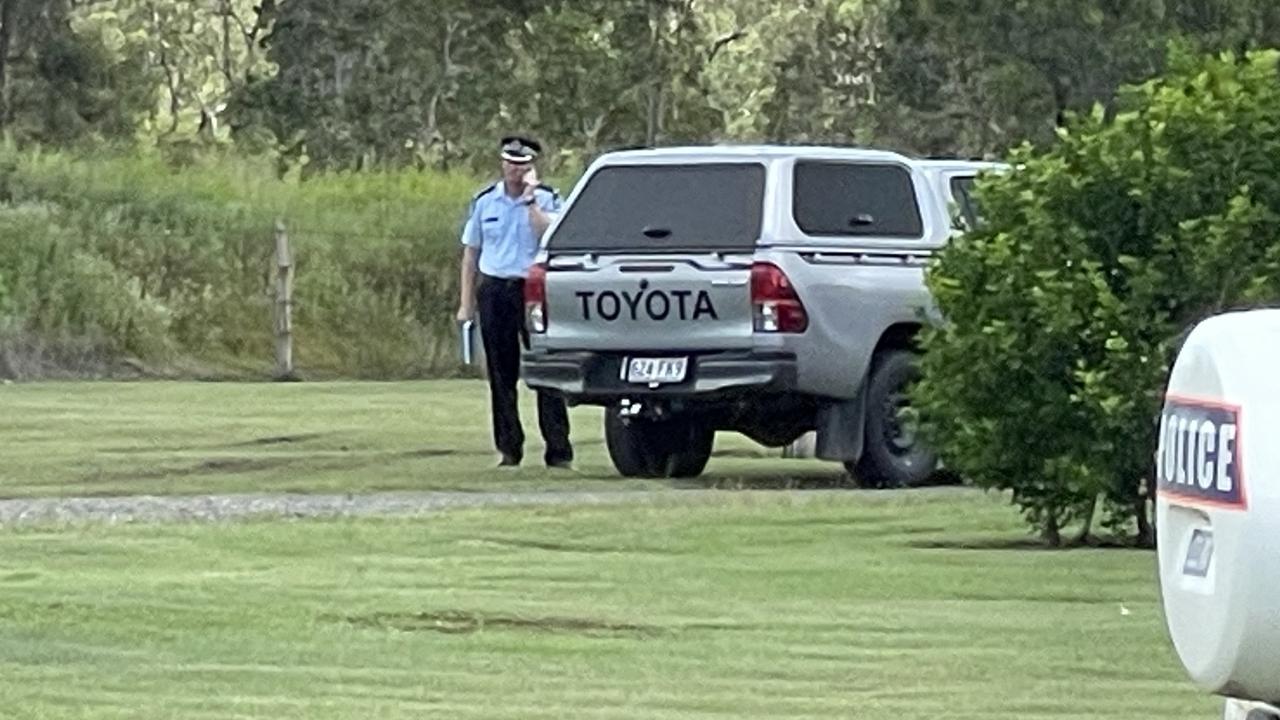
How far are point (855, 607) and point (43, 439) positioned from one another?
11187mm

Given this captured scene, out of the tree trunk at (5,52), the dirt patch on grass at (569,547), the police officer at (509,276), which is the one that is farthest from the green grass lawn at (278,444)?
the tree trunk at (5,52)

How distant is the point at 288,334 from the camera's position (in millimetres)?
32969

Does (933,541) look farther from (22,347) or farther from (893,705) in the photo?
(22,347)

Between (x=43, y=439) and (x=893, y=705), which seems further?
(x=43, y=439)

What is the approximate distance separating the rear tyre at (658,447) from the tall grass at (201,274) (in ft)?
38.1

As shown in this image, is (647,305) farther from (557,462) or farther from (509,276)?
(557,462)

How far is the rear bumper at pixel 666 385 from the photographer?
19234 millimetres

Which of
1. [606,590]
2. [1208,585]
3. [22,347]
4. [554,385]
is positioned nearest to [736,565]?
[606,590]

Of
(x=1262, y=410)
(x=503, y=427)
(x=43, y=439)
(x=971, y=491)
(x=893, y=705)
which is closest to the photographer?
(x=1262, y=410)

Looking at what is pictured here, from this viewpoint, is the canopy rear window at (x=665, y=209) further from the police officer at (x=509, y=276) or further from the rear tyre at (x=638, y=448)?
the rear tyre at (x=638, y=448)

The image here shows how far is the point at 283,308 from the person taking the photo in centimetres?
3291

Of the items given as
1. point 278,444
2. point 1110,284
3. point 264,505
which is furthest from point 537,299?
point 1110,284

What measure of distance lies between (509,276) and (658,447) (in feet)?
4.28

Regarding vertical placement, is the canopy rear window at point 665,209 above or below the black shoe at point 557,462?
above
